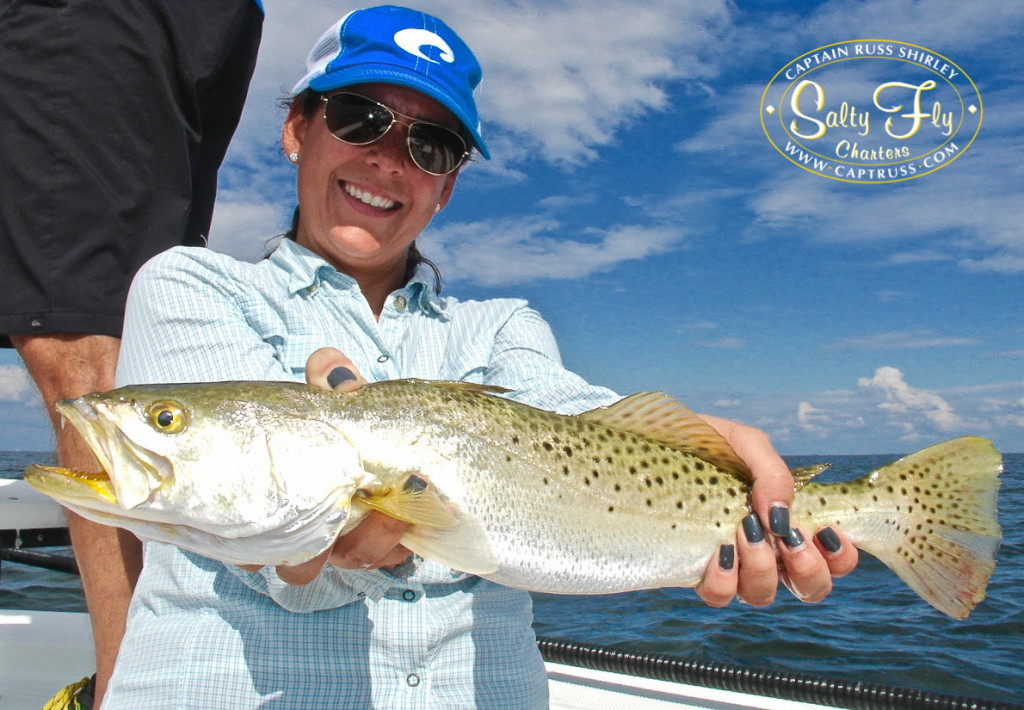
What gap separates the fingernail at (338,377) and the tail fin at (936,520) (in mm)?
1997

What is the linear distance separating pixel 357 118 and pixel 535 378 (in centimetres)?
131

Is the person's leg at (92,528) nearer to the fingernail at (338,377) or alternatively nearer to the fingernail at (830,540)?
the fingernail at (338,377)

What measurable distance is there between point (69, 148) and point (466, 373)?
2060 mm

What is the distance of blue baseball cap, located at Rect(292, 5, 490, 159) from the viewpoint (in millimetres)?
3273

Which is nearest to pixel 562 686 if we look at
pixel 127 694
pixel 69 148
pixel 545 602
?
pixel 127 694

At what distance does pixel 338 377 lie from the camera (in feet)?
8.28

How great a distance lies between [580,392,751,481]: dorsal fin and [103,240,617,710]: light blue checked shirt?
24.9 inches

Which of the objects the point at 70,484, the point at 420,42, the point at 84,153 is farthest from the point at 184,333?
the point at 420,42

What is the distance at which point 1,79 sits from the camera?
3.55 meters

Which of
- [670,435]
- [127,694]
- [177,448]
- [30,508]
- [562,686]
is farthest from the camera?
[562,686]

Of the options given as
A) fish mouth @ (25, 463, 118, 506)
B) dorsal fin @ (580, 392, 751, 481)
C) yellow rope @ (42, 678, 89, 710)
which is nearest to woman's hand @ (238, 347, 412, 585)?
fish mouth @ (25, 463, 118, 506)

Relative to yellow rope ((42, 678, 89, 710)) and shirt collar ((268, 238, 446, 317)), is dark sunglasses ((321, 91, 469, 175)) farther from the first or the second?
yellow rope ((42, 678, 89, 710))

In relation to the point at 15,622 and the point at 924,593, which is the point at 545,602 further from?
the point at 924,593

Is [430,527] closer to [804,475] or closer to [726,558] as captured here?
[726,558]
